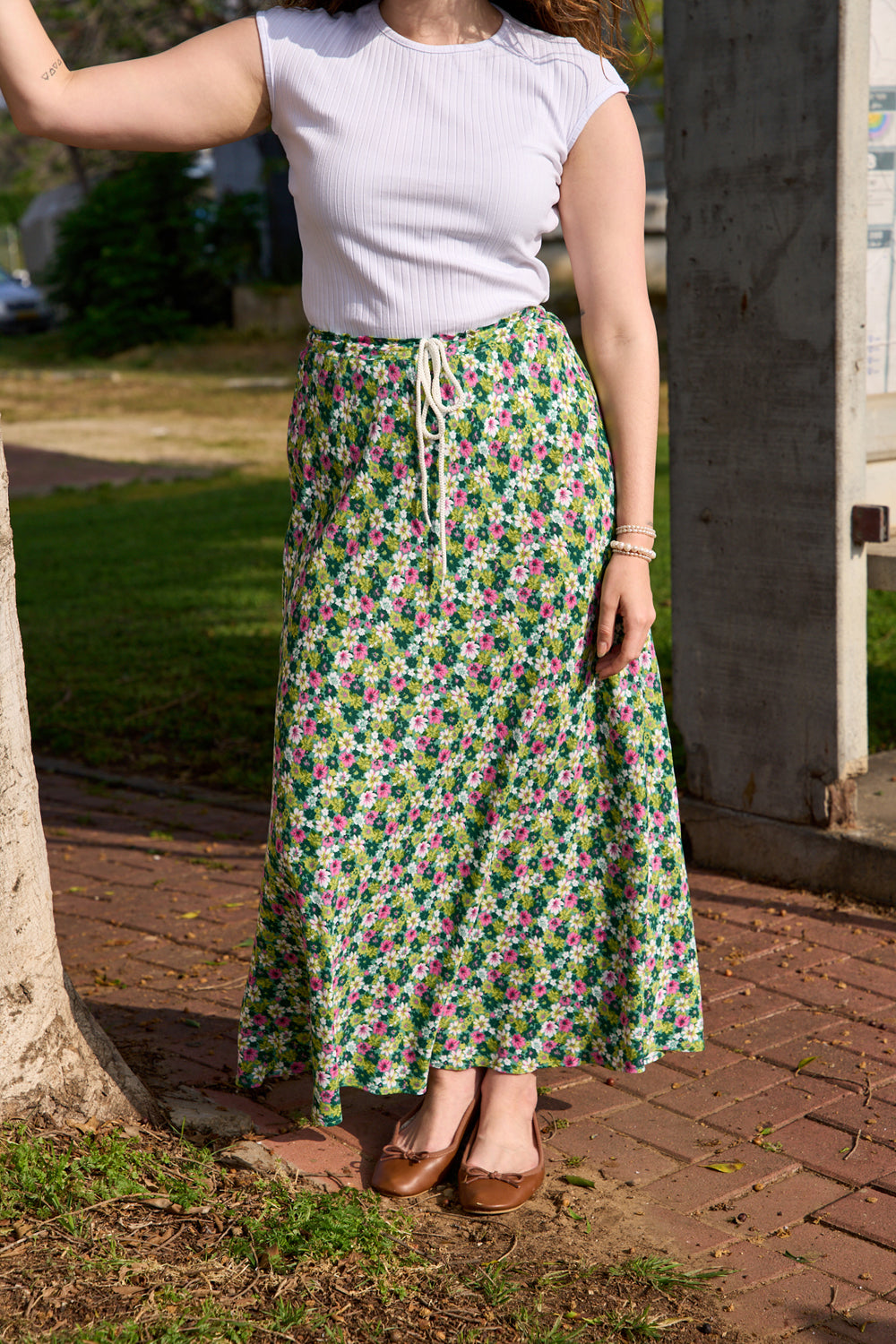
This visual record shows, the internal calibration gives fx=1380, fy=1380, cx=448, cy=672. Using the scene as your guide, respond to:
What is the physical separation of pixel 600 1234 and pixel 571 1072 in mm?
630

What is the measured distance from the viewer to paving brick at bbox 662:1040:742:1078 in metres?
2.91

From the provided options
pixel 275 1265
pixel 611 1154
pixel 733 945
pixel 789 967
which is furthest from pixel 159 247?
pixel 275 1265

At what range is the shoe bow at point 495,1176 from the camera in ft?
7.94

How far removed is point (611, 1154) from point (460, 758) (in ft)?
2.82

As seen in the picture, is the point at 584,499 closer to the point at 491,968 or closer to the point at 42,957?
the point at 491,968

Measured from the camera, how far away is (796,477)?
12.2ft

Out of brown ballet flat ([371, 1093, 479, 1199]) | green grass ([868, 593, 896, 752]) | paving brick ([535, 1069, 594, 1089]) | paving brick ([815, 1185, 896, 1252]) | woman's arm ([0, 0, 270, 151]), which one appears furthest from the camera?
green grass ([868, 593, 896, 752])

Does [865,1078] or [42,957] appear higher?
[42,957]

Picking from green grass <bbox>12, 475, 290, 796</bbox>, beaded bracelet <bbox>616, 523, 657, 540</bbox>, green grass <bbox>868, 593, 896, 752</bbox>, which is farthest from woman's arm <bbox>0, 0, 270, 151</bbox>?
green grass <bbox>868, 593, 896, 752</bbox>

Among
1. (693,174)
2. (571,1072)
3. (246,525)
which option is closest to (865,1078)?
(571,1072)

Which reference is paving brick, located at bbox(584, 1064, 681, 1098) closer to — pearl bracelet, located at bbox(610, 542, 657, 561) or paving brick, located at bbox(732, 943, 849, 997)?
paving brick, located at bbox(732, 943, 849, 997)

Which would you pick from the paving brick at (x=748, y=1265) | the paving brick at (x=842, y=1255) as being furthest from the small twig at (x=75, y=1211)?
the paving brick at (x=842, y=1255)

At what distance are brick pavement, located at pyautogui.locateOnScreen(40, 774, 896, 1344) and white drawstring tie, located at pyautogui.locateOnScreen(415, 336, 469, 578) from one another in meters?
1.23

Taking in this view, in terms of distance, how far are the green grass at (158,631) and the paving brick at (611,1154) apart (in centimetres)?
255
